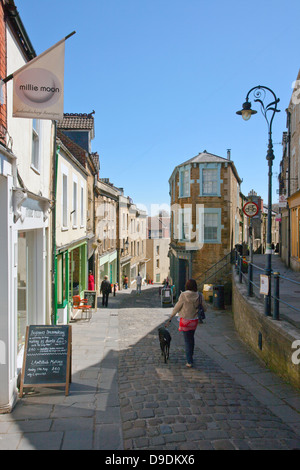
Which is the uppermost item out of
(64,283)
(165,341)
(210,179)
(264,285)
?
(210,179)

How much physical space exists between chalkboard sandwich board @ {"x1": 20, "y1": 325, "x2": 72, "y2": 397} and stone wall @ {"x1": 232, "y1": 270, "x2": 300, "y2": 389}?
358cm

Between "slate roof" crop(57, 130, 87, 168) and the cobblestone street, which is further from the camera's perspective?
"slate roof" crop(57, 130, 87, 168)

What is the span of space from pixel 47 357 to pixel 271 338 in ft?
13.4

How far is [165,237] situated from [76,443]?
55.2 meters

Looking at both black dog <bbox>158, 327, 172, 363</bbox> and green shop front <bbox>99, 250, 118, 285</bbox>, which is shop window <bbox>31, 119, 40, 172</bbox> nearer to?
black dog <bbox>158, 327, 172, 363</bbox>

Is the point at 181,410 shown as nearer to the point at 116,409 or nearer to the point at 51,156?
the point at 116,409

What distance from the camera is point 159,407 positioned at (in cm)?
539

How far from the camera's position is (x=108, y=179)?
3884cm

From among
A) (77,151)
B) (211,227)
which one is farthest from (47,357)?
(211,227)

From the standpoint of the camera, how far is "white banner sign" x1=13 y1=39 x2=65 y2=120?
5.72 metres

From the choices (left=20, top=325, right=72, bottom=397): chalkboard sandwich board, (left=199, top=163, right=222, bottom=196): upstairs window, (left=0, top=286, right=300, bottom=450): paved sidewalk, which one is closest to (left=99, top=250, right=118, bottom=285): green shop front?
(left=199, top=163, right=222, bottom=196): upstairs window

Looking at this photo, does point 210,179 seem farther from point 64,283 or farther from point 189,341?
point 189,341

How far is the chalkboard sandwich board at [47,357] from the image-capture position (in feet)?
20.2

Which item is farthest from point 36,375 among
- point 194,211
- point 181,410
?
point 194,211
